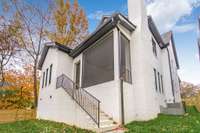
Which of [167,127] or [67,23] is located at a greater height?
[67,23]

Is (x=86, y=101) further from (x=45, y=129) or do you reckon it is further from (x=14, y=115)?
(x=14, y=115)

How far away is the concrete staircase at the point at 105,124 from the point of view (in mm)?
6014

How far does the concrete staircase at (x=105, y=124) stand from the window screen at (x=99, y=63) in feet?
6.46

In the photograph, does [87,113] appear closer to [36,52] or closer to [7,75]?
[36,52]

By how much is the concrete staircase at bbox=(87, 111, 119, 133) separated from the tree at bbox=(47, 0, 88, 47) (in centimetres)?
1329

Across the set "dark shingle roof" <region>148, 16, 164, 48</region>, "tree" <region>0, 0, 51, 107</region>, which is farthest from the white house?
"tree" <region>0, 0, 51, 107</region>

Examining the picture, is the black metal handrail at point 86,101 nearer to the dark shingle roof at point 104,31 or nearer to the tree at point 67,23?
the dark shingle roof at point 104,31

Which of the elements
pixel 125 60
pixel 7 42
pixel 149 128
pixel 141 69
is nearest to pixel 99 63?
pixel 125 60

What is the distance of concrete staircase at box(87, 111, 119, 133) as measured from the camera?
19.7ft

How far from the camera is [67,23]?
61.9 ft

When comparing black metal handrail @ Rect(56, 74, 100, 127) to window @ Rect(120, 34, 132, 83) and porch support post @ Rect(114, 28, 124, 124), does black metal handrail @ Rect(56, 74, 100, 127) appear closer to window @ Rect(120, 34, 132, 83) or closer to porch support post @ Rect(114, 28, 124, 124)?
porch support post @ Rect(114, 28, 124, 124)

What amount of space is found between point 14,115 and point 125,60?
1256 centimetres

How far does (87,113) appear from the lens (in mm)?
6754

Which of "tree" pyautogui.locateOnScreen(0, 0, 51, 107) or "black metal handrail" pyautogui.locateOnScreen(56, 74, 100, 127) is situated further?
"tree" pyautogui.locateOnScreen(0, 0, 51, 107)
